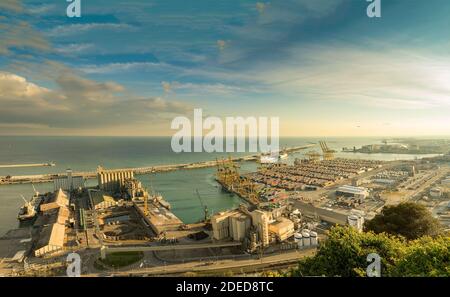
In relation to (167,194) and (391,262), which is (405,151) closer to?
(167,194)

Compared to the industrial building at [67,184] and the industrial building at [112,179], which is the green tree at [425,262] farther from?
the industrial building at [67,184]

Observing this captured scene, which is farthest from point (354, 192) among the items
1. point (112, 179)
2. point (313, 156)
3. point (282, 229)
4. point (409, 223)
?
point (313, 156)

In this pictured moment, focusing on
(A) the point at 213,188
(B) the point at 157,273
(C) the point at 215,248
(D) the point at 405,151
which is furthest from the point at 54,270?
(D) the point at 405,151

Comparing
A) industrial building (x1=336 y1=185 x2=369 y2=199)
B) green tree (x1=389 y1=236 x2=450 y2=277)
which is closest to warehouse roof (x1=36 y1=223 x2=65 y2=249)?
green tree (x1=389 y1=236 x2=450 y2=277)

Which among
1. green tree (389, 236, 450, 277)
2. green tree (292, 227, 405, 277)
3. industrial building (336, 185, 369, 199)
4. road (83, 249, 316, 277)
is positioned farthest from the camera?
industrial building (336, 185, 369, 199)

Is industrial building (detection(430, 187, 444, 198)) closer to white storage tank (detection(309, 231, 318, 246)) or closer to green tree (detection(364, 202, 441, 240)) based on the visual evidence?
green tree (detection(364, 202, 441, 240))

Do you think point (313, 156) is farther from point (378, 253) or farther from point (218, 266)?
point (378, 253)

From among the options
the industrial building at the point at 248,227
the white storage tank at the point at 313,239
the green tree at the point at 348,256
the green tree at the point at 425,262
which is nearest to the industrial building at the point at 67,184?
the industrial building at the point at 248,227

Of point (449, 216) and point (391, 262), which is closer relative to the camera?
point (391, 262)
